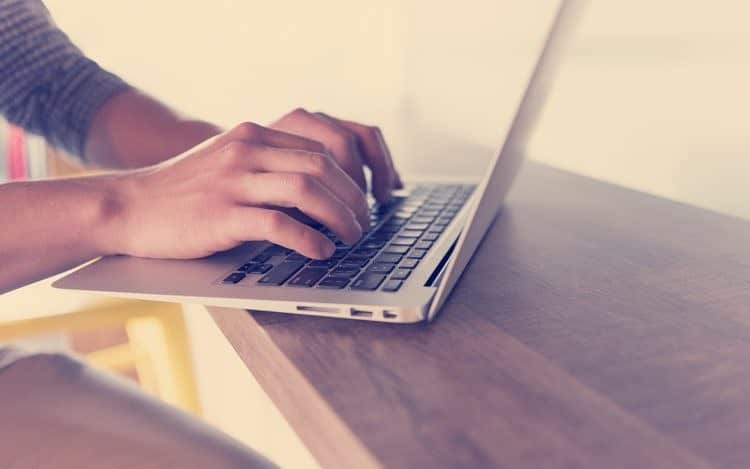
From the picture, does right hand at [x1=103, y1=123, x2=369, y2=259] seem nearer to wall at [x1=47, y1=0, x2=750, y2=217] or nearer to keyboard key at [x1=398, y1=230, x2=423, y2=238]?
keyboard key at [x1=398, y1=230, x2=423, y2=238]

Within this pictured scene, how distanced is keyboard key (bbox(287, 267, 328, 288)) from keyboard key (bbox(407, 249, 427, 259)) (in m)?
0.07

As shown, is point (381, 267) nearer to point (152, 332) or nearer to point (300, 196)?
point (300, 196)

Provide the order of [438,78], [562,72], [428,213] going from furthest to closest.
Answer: [438,78] → [562,72] → [428,213]

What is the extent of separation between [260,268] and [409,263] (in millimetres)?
106

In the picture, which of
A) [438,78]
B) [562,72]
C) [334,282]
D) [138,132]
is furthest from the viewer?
[438,78]

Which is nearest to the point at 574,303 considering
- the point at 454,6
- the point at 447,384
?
the point at 447,384

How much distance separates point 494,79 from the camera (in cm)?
117

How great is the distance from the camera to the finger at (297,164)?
51 cm

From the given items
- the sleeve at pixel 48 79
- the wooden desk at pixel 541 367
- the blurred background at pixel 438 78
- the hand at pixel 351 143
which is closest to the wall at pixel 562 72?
the blurred background at pixel 438 78

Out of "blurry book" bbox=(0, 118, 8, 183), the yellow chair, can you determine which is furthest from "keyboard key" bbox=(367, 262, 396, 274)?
"blurry book" bbox=(0, 118, 8, 183)

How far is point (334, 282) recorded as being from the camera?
449 mm

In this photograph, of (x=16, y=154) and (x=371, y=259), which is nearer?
(x=371, y=259)

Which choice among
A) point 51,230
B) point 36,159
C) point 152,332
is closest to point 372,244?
point 51,230

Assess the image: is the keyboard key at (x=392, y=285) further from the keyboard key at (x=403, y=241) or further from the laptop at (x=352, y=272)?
the keyboard key at (x=403, y=241)
